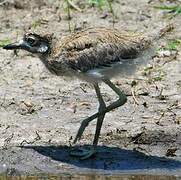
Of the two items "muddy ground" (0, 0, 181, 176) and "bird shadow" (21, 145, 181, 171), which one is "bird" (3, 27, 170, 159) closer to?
"bird shadow" (21, 145, 181, 171)

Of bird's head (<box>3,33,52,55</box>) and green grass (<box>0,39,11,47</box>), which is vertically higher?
bird's head (<box>3,33,52,55</box>)

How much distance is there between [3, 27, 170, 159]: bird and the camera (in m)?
7.98

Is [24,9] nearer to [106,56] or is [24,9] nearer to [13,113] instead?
[13,113]

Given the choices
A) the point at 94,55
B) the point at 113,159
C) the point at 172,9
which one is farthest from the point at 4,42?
the point at 113,159

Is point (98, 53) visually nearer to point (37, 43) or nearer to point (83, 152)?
point (37, 43)

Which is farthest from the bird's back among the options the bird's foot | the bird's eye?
the bird's foot

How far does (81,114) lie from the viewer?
8891mm

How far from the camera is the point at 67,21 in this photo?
35.4 ft

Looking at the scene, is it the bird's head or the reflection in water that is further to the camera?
the bird's head

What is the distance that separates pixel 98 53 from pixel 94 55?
40 millimetres

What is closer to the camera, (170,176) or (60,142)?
(170,176)

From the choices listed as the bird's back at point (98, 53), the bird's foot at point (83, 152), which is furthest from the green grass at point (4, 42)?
the bird's foot at point (83, 152)

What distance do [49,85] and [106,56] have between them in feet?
5.21

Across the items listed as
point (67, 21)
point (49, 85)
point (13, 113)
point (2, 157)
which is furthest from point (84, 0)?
point (2, 157)
